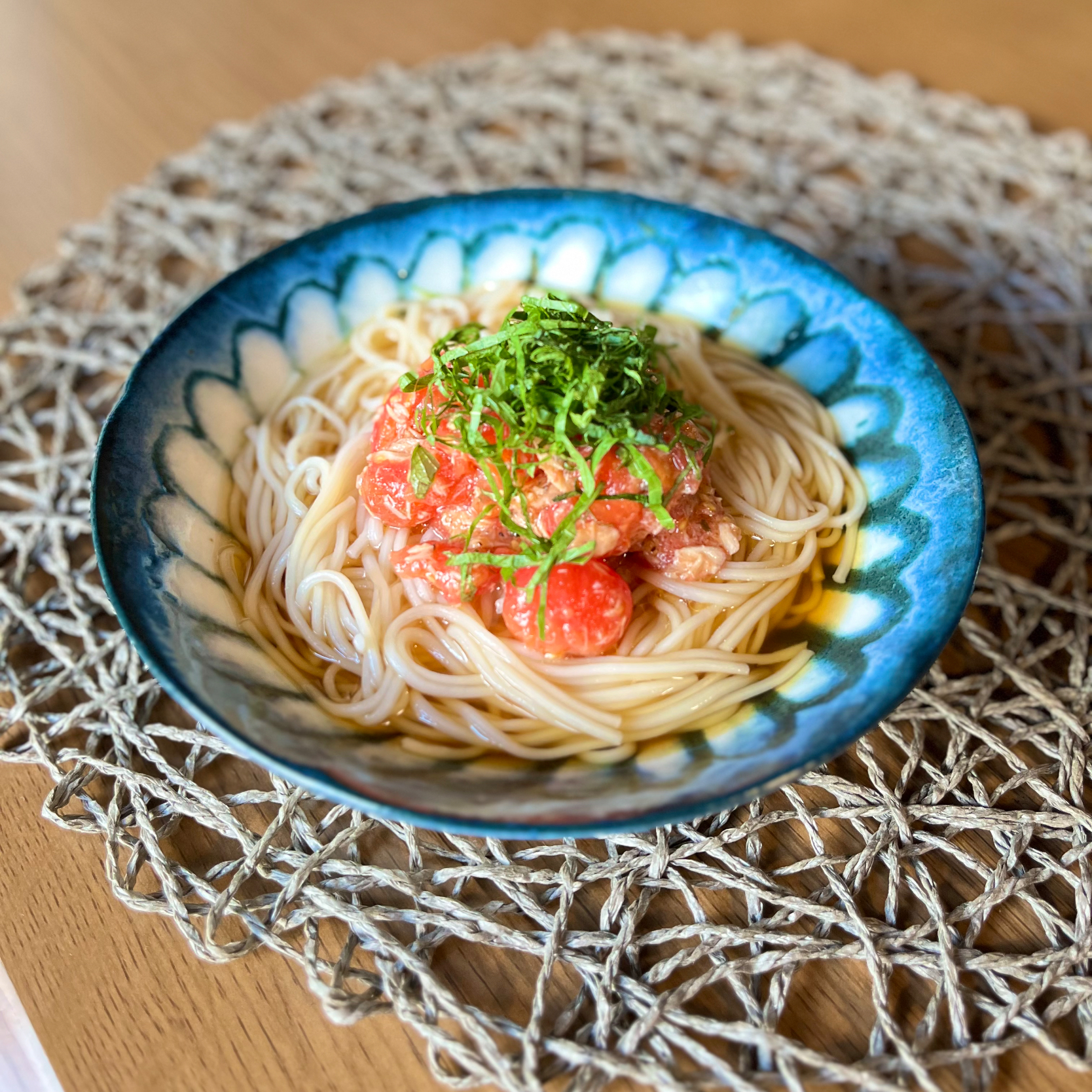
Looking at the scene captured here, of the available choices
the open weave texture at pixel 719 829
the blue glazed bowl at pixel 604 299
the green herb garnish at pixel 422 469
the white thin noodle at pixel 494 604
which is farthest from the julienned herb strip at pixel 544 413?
the open weave texture at pixel 719 829

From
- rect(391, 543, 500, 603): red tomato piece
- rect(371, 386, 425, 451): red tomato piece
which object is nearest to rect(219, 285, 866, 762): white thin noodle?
rect(391, 543, 500, 603): red tomato piece

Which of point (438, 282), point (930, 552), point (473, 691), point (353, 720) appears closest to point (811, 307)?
point (930, 552)

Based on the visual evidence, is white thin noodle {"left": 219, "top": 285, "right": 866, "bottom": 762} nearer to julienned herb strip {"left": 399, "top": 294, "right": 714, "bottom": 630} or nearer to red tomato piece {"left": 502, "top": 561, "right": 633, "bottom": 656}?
red tomato piece {"left": 502, "top": 561, "right": 633, "bottom": 656}

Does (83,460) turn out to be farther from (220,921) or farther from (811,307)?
(811,307)

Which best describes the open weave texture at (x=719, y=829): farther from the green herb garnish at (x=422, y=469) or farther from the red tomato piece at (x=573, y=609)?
the green herb garnish at (x=422, y=469)

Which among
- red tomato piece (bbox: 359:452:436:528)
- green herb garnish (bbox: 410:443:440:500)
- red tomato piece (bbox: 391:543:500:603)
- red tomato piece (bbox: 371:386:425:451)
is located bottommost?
red tomato piece (bbox: 391:543:500:603)

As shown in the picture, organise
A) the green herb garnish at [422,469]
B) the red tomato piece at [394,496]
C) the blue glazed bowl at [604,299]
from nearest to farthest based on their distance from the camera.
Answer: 1. the blue glazed bowl at [604,299]
2. the green herb garnish at [422,469]
3. the red tomato piece at [394,496]
